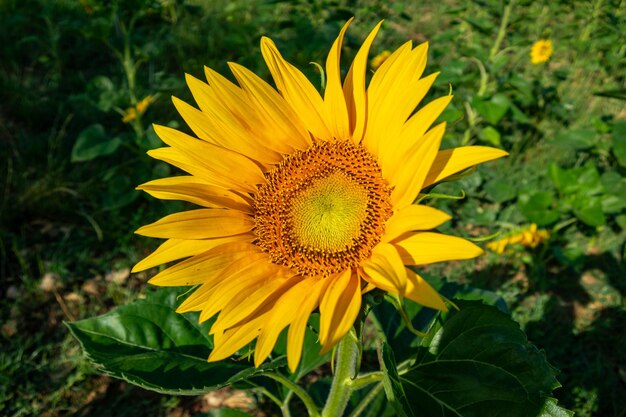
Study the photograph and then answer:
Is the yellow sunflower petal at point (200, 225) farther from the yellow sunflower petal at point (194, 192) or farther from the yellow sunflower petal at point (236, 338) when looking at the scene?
the yellow sunflower petal at point (236, 338)

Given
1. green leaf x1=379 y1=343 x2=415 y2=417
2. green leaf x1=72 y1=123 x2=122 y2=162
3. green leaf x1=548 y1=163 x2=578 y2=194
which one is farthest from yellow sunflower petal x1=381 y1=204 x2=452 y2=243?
green leaf x1=72 y1=123 x2=122 y2=162

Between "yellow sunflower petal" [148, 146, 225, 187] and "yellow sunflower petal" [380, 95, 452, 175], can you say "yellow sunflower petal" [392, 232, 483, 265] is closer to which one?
"yellow sunflower petal" [380, 95, 452, 175]

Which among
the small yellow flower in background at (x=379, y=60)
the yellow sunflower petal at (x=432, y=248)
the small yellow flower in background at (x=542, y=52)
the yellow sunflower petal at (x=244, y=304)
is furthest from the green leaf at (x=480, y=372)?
the small yellow flower in background at (x=542, y=52)

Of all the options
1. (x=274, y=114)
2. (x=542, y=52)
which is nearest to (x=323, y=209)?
(x=274, y=114)

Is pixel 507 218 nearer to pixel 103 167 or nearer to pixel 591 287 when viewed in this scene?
pixel 591 287

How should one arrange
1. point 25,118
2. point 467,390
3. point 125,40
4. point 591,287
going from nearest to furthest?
1. point 467,390
2. point 591,287
3. point 125,40
4. point 25,118

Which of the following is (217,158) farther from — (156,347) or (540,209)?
(540,209)

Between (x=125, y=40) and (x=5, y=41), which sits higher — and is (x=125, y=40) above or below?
above

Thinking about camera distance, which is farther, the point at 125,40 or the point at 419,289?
the point at 125,40

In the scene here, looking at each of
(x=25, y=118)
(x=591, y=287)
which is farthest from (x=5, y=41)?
(x=591, y=287)
